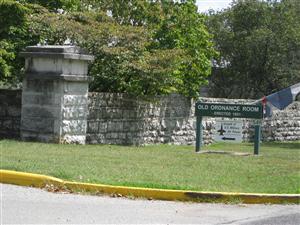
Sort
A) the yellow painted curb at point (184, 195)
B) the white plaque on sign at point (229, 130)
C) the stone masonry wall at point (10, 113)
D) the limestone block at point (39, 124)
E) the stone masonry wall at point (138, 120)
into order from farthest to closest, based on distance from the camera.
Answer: the stone masonry wall at point (138, 120) → the stone masonry wall at point (10, 113) → the white plaque on sign at point (229, 130) → the limestone block at point (39, 124) → the yellow painted curb at point (184, 195)

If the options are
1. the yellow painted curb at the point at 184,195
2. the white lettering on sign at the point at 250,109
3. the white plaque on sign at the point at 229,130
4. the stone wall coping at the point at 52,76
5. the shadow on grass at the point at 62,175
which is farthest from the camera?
the white plaque on sign at the point at 229,130

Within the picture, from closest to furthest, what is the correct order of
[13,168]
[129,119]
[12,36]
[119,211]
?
[119,211], [13,168], [12,36], [129,119]

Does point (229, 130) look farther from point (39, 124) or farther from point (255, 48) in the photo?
point (255, 48)

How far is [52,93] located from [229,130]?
4685 millimetres

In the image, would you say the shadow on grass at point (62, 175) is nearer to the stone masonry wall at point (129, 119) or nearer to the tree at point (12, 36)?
the stone masonry wall at point (129, 119)

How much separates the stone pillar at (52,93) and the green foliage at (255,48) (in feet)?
74.8

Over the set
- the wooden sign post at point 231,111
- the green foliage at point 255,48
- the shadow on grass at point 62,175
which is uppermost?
the green foliage at point 255,48

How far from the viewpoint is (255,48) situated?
125ft

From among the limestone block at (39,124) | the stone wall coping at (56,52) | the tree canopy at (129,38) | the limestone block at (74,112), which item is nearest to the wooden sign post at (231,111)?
the tree canopy at (129,38)

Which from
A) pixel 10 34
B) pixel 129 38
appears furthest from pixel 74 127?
pixel 10 34

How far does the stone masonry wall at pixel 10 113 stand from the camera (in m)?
17.5

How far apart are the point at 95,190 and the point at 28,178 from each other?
1228 millimetres

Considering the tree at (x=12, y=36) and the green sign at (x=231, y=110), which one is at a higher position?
the tree at (x=12, y=36)

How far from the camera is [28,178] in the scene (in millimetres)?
10219
